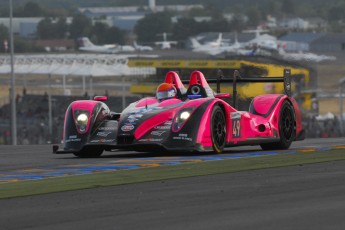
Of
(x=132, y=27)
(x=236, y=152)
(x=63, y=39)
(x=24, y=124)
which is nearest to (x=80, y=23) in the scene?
(x=63, y=39)

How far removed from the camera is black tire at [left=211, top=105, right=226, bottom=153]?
1641 centimetres

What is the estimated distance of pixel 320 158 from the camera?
14938 mm

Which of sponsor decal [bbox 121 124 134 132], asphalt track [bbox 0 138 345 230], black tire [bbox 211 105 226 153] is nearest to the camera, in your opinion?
asphalt track [bbox 0 138 345 230]

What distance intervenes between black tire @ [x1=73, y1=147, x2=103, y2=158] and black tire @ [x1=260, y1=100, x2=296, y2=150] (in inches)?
102

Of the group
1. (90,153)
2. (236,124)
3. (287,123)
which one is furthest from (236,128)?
(90,153)

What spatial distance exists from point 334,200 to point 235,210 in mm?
972

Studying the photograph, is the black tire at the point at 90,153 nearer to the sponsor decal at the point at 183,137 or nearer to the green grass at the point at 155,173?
the sponsor decal at the point at 183,137

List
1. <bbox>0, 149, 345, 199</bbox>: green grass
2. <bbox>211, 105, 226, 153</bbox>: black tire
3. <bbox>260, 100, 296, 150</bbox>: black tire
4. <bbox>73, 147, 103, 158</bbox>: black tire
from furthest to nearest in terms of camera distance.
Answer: <bbox>260, 100, 296, 150</bbox>: black tire
<bbox>73, 147, 103, 158</bbox>: black tire
<bbox>211, 105, 226, 153</bbox>: black tire
<bbox>0, 149, 345, 199</bbox>: green grass

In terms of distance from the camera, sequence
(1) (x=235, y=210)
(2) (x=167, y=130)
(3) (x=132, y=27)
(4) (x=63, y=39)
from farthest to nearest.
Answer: (3) (x=132, y=27)
(4) (x=63, y=39)
(2) (x=167, y=130)
(1) (x=235, y=210)

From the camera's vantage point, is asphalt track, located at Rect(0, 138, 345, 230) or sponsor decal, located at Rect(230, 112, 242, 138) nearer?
asphalt track, located at Rect(0, 138, 345, 230)

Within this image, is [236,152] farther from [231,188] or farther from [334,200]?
[334,200]

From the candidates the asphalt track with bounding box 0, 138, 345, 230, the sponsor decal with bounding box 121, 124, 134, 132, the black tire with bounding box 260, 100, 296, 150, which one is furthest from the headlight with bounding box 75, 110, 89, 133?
the asphalt track with bounding box 0, 138, 345, 230

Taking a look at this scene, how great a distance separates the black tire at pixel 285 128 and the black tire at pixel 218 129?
143 centimetres

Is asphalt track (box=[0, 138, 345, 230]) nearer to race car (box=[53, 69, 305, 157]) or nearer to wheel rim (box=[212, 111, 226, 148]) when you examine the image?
race car (box=[53, 69, 305, 157])
